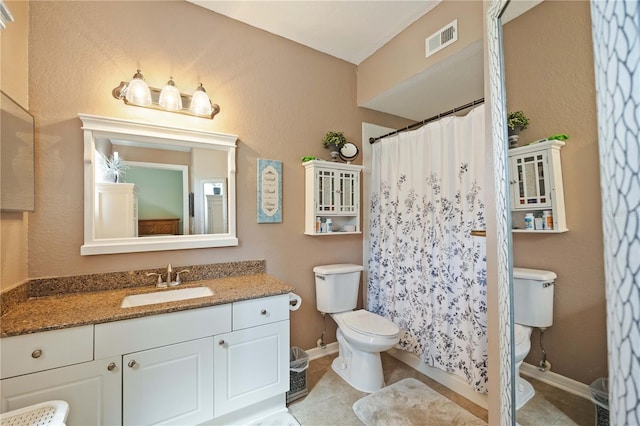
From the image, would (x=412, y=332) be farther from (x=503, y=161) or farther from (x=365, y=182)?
(x=503, y=161)

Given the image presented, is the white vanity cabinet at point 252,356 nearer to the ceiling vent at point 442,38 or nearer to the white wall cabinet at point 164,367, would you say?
the white wall cabinet at point 164,367

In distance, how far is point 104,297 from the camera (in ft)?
5.05

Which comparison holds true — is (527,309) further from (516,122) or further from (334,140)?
(334,140)

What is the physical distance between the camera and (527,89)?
95cm

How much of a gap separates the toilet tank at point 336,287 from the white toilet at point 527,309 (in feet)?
4.67

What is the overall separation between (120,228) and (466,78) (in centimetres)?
275

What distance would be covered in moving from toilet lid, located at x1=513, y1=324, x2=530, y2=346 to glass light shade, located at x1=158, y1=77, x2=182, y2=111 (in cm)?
223

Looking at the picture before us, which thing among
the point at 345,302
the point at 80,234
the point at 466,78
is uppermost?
the point at 466,78

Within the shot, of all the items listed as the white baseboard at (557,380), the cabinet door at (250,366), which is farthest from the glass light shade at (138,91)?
the white baseboard at (557,380)

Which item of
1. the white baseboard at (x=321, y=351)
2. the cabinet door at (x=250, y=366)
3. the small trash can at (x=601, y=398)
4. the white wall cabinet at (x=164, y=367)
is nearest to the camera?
the small trash can at (x=601, y=398)

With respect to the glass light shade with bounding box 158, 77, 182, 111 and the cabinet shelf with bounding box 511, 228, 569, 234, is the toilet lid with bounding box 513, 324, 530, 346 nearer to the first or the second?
the cabinet shelf with bounding box 511, 228, 569, 234

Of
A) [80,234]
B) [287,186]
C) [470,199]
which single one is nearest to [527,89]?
[470,199]

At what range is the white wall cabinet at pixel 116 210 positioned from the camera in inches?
65.5

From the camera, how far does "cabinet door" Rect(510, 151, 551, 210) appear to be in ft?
2.78
